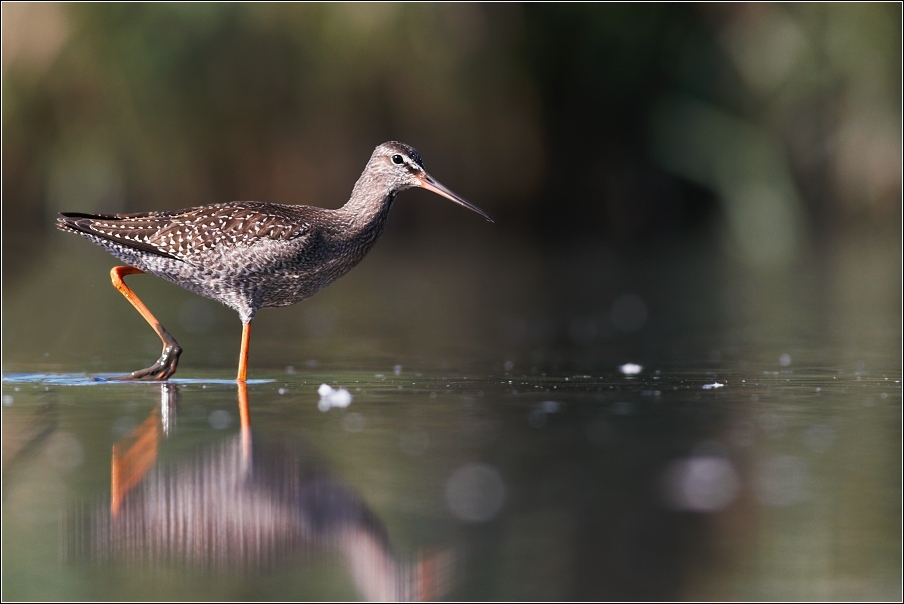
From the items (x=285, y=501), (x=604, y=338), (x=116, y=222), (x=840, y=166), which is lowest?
(x=285, y=501)

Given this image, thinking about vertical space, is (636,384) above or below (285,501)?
above

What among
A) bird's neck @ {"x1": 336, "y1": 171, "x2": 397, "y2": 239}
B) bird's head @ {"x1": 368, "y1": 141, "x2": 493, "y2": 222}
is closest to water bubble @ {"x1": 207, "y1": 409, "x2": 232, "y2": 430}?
bird's neck @ {"x1": 336, "y1": 171, "x2": 397, "y2": 239}

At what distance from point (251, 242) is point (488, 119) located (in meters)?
7.78

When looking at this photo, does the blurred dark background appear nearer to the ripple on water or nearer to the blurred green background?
the blurred green background

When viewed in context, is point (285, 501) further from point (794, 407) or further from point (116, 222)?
point (116, 222)

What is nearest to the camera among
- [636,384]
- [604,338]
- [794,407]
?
[794,407]

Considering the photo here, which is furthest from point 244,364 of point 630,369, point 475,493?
point 475,493

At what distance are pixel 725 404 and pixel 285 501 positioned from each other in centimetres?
254

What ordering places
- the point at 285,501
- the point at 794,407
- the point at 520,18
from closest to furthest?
the point at 285,501
the point at 794,407
the point at 520,18

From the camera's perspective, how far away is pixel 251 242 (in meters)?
7.23

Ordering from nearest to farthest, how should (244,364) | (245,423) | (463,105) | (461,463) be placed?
(461,463) < (245,423) < (244,364) < (463,105)

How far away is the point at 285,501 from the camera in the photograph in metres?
4.27

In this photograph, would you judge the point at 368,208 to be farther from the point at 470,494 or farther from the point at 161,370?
the point at 470,494

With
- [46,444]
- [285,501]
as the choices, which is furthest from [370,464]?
[46,444]
